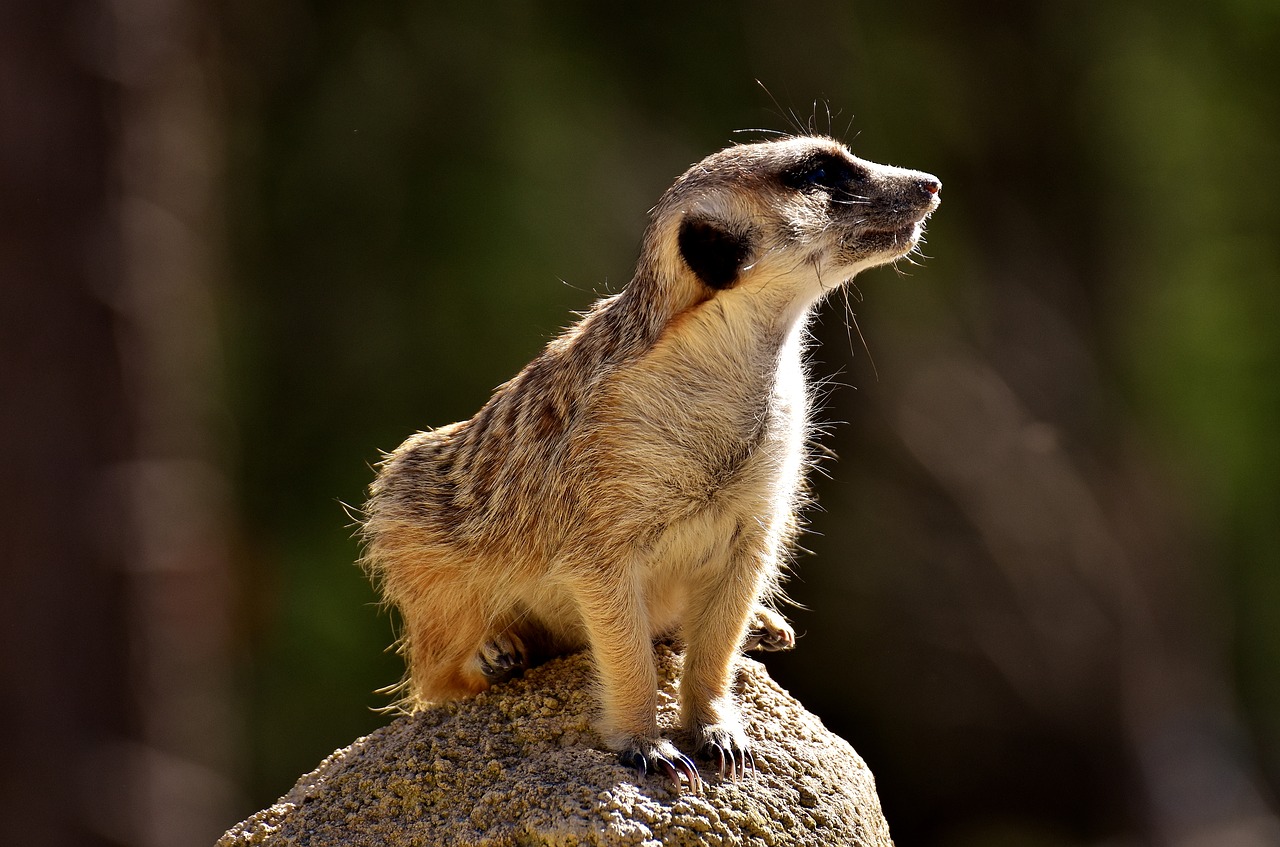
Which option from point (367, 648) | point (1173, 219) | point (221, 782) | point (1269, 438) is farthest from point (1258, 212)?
point (221, 782)

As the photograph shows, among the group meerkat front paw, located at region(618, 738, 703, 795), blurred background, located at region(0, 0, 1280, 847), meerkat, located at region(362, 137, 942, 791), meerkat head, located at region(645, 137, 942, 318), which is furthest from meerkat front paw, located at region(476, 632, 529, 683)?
blurred background, located at region(0, 0, 1280, 847)

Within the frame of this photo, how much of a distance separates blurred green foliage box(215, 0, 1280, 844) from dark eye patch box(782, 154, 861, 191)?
447 centimetres

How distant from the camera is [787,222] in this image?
296 cm

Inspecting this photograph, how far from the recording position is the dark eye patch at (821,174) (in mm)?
3021

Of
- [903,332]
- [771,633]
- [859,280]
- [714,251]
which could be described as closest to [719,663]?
[771,633]

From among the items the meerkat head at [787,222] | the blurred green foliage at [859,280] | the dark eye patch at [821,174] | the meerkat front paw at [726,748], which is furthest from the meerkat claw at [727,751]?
the blurred green foliage at [859,280]

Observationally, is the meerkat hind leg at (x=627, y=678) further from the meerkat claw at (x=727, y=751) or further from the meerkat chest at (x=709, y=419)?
the meerkat chest at (x=709, y=419)

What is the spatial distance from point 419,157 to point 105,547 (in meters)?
4.65

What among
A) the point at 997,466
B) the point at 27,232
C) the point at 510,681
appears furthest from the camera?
the point at 997,466

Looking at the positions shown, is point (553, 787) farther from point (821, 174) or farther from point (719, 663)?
point (821, 174)

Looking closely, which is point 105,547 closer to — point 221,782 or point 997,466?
point 221,782

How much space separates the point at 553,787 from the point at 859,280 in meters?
5.26

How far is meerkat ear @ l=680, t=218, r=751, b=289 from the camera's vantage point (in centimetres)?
294

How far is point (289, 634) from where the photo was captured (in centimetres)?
833
